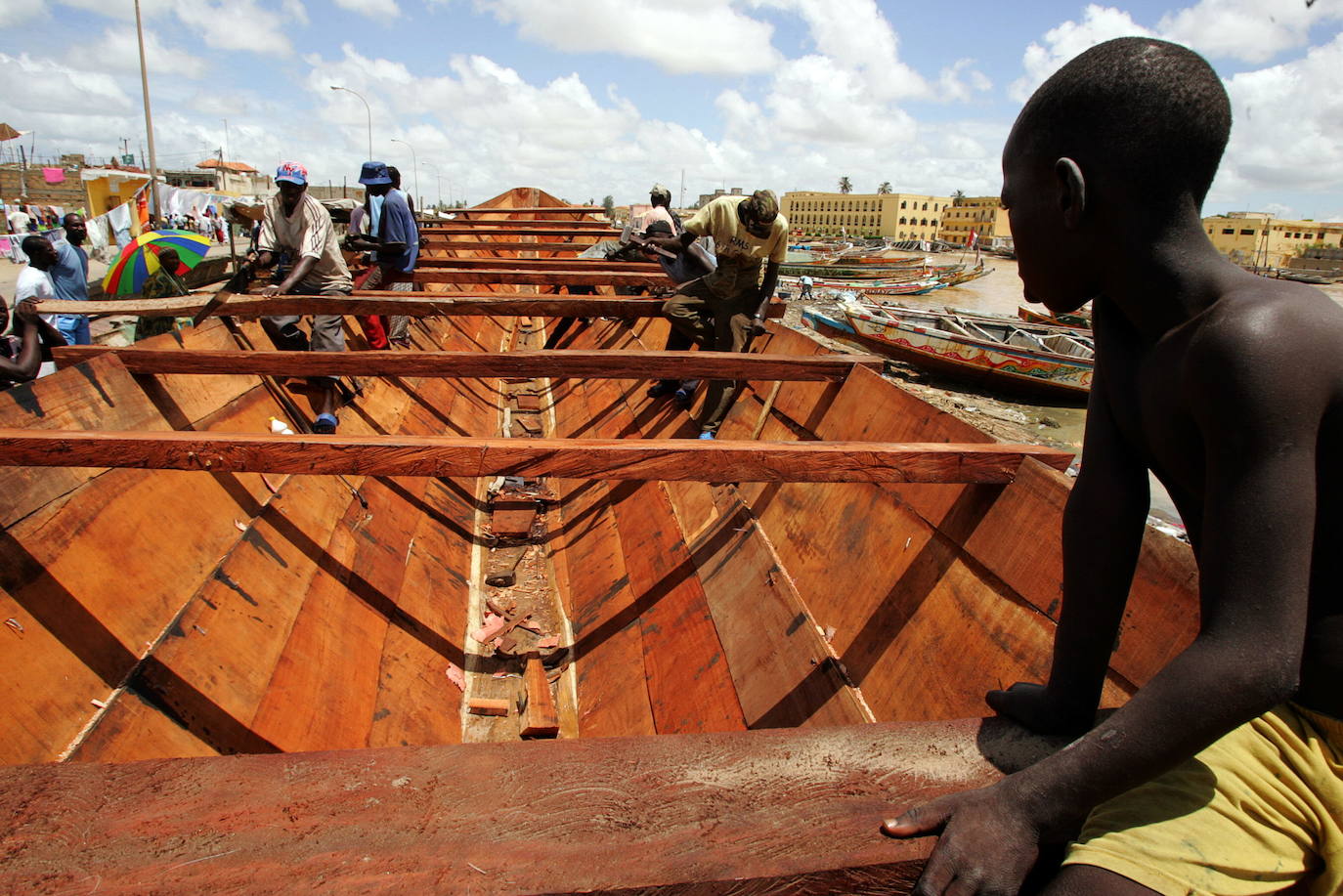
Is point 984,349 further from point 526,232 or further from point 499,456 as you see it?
point 499,456

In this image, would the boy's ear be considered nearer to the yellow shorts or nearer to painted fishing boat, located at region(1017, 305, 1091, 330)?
the yellow shorts

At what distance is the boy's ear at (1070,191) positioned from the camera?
3.59 feet

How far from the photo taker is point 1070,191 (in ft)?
3.65

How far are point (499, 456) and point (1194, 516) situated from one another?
1.95 meters

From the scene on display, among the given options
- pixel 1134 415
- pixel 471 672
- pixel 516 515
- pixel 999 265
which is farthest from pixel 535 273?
pixel 999 265

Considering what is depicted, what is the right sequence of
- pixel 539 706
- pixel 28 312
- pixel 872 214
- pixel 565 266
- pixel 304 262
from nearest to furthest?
1. pixel 539 706
2. pixel 28 312
3. pixel 304 262
4. pixel 565 266
5. pixel 872 214

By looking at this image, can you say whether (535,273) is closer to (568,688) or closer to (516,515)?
(516,515)

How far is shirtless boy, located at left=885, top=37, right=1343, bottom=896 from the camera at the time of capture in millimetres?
892

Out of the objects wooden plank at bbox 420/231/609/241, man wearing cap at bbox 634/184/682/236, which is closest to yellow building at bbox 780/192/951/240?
wooden plank at bbox 420/231/609/241

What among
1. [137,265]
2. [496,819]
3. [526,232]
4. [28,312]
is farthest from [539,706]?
[526,232]

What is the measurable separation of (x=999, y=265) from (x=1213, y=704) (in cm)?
8203

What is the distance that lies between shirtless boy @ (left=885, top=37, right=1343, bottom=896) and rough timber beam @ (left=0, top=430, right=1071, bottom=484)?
1294 mm

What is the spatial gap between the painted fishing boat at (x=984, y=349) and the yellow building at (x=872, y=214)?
10168 centimetres

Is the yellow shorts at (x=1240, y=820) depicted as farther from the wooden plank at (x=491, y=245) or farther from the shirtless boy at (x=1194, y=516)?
the wooden plank at (x=491, y=245)
